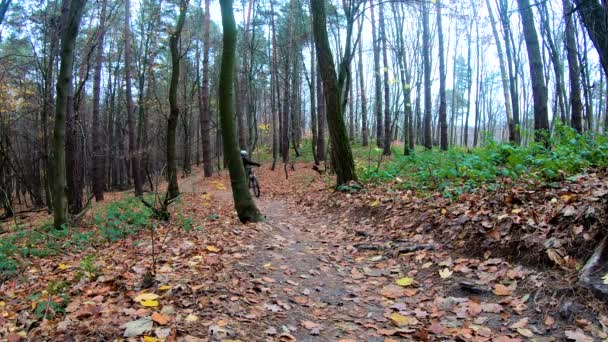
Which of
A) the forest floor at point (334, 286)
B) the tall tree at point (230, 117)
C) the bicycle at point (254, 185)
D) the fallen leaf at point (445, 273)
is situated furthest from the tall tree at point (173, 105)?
the fallen leaf at point (445, 273)

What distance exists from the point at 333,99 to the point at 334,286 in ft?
19.4

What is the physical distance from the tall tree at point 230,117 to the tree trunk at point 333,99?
9.90ft

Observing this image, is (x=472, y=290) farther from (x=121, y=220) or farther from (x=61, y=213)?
(x=61, y=213)

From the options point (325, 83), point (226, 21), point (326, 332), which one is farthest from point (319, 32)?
point (326, 332)

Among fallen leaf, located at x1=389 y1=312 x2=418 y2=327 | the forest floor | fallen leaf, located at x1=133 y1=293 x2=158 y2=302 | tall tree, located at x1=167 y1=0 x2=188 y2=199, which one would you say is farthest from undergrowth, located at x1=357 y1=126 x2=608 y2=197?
tall tree, located at x1=167 y1=0 x2=188 y2=199

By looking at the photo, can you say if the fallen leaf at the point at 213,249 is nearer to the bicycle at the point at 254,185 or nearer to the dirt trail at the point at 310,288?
the dirt trail at the point at 310,288

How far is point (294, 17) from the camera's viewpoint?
22.1 meters

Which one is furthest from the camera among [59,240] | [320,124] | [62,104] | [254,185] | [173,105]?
[320,124]

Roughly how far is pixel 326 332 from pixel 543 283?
1.99 m

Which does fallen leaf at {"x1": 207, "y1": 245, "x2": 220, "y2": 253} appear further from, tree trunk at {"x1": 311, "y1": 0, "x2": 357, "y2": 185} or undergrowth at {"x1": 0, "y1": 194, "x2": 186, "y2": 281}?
tree trunk at {"x1": 311, "y1": 0, "x2": 357, "y2": 185}

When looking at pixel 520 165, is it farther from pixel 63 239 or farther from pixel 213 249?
pixel 63 239

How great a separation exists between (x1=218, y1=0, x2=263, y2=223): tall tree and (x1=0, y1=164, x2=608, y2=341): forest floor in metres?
0.66

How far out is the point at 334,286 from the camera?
4.12 metres

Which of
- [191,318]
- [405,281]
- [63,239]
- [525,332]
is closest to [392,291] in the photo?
[405,281]
